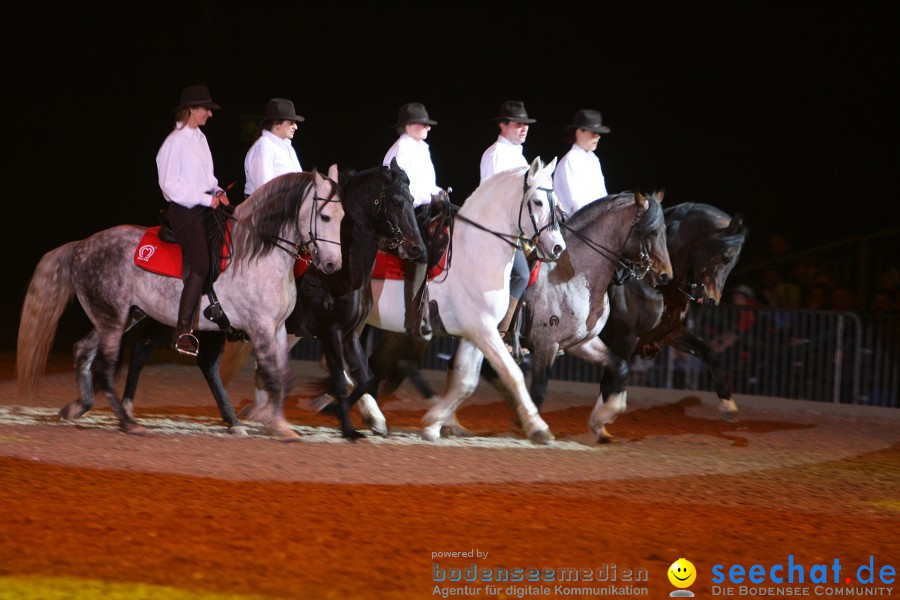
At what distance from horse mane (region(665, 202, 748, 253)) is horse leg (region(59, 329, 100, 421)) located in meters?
5.66

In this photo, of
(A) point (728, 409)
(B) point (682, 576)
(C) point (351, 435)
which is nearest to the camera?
(B) point (682, 576)

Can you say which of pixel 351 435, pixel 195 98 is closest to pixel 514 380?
pixel 351 435

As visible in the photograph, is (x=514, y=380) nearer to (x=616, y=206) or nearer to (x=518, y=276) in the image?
(x=518, y=276)

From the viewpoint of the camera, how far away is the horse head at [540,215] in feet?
31.9

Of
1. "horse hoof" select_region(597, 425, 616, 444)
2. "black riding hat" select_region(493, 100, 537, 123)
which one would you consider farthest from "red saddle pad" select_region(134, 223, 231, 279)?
"horse hoof" select_region(597, 425, 616, 444)

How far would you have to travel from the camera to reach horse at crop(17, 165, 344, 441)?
951 centimetres

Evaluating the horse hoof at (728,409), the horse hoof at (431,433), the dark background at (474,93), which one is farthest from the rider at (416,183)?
the dark background at (474,93)

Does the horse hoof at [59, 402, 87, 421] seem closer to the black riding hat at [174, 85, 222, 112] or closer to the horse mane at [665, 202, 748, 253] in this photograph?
the black riding hat at [174, 85, 222, 112]

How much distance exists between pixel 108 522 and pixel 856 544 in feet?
13.7

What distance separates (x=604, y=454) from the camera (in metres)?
9.92

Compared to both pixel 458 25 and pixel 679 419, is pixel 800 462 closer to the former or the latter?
pixel 679 419

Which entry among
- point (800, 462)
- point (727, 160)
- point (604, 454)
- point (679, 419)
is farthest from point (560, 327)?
point (727, 160)

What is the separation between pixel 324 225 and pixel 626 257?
288 cm

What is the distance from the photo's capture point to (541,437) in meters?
10.0
